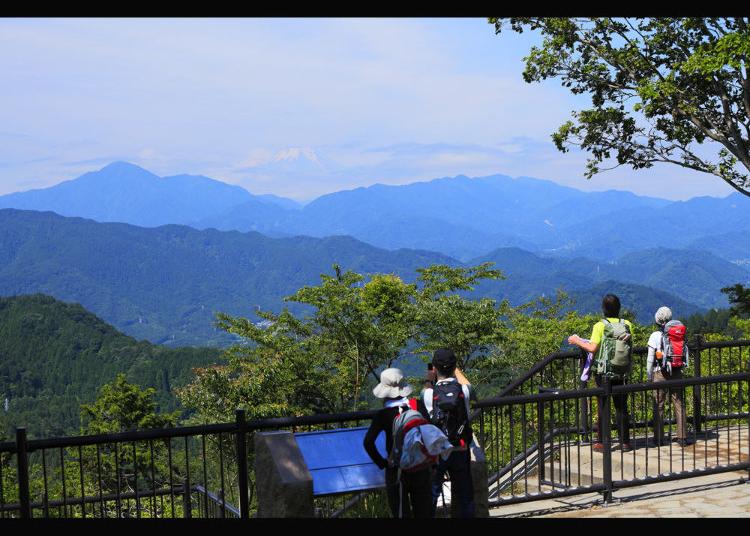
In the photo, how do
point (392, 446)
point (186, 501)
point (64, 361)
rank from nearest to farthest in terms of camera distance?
1. point (392, 446)
2. point (186, 501)
3. point (64, 361)

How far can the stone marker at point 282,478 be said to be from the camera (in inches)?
249

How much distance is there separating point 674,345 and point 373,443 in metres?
5.31

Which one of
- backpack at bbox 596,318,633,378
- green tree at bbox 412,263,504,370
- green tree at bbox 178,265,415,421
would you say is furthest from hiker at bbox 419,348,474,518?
green tree at bbox 412,263,504,370

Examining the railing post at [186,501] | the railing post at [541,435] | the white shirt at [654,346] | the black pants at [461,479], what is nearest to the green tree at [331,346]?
the railing post at [186,501]

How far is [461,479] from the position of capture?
255 inches

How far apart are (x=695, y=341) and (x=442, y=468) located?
5989mm

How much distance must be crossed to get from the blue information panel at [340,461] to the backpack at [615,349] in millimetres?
3775

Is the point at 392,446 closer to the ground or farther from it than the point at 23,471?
farther from it

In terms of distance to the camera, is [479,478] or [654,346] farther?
[654,346]

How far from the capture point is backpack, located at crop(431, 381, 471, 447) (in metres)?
6.31

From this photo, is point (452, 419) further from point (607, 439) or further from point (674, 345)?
point (674, 345)

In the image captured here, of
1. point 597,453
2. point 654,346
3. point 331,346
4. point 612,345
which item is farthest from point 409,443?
point 331,346

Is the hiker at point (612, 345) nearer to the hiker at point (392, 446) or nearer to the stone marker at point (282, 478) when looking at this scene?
the hiker at point (392, 446)
